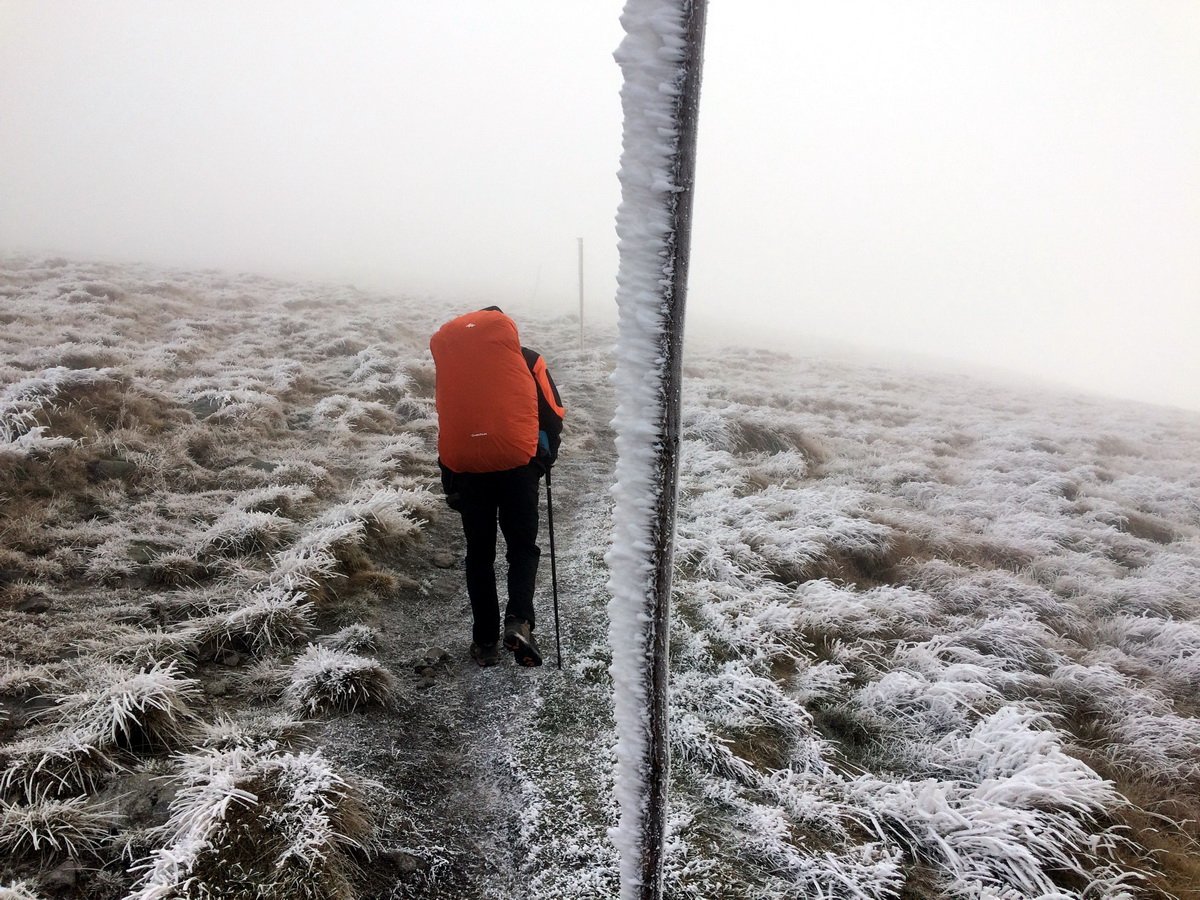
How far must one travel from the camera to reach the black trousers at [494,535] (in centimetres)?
441

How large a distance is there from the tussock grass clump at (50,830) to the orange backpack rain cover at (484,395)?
2.66 meters

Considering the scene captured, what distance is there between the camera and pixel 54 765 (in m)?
2.98

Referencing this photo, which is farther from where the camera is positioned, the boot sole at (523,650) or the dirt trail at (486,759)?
the boot sole at (523,650)

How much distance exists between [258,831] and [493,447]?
249cm

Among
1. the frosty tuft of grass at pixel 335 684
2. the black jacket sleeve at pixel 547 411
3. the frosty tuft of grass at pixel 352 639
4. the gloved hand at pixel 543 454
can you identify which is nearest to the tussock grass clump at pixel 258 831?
the frosty tuft of grass at pixel 335 684

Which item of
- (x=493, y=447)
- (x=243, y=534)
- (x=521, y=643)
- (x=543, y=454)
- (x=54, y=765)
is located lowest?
(x=521, y=643)

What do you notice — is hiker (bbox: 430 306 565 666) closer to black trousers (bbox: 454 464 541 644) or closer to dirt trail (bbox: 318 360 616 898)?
black trousers (bbox: 454 464 541 644)

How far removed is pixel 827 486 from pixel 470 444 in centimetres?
670

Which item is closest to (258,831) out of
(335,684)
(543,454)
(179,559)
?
(335,684)

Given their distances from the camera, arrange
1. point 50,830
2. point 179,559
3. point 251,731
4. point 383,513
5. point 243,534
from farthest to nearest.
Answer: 1. point 383,513
2. point 243,534
3. point 179,559
4. point 251,731
5. point 50,830

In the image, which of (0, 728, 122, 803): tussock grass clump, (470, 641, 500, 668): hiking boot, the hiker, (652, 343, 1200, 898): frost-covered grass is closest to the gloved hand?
the hiker

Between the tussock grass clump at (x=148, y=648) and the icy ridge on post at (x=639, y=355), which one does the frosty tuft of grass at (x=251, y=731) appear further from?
the icy ridge on post at (x=639, y=355)

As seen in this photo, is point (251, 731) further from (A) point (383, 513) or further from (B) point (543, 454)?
(A) point (383, 513)

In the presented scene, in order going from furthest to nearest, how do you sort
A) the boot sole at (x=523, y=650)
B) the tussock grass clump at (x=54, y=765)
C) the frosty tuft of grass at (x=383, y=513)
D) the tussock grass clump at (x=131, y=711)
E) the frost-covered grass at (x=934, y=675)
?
the frosty tuft of grass at (x=383, y=513) → the boot sole at (x=523, y=650) → the tussock grass clump at (x=131, y=711) → the frost-covered grass at (x=934, y=675) → the tussock grass clump at (x=54, y=765)
